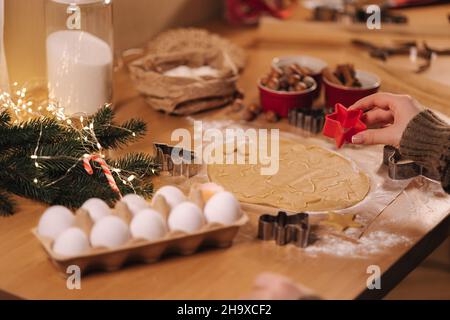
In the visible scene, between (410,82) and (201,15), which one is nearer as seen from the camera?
(410,82)

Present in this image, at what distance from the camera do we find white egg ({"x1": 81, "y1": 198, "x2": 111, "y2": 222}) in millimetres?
1067

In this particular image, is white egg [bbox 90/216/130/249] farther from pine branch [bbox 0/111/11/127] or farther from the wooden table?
pine branch [bbox 0/111/11/127]

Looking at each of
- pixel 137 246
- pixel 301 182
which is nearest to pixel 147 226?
pixel 137 246

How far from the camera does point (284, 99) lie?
5.19ft

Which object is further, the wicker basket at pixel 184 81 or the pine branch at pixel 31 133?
the wicker basket at pixel 184 81

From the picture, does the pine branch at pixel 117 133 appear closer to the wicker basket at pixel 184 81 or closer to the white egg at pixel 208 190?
the wicker basket at pixel 184 81

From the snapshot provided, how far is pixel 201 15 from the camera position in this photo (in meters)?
2.24

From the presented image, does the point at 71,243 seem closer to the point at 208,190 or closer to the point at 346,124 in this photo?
the point at 208,190

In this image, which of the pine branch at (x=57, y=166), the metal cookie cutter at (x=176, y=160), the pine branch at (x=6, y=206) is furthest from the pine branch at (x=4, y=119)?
the metal cookie cutter at (x=176, y=160)

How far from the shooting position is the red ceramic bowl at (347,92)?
1.58m

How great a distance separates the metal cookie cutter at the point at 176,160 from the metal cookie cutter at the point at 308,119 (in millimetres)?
303

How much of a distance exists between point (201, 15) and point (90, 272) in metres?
1.33
